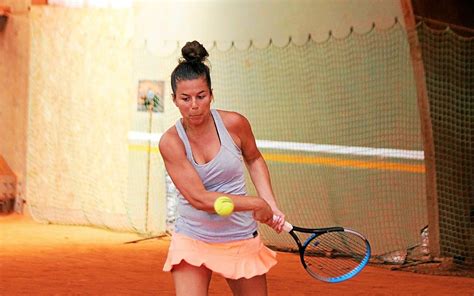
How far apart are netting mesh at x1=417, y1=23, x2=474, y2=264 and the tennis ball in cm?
663

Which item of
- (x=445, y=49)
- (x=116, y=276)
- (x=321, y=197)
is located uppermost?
(x=445, y=49)

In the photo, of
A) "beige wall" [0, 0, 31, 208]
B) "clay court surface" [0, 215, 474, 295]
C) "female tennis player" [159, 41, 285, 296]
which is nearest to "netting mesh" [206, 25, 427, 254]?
Result: "clay court surface" [0, 215, 474, 295]

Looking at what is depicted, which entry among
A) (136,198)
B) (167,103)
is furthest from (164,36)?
(136,198)

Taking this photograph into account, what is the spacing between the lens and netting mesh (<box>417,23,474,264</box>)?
11727 millimetres

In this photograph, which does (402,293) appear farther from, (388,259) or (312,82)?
(312,82)

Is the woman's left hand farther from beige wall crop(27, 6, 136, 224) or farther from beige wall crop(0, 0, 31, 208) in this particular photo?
beige wall crop(0, 0, 31, 208)

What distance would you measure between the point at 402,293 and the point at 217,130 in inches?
202

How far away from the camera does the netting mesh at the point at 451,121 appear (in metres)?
11.7

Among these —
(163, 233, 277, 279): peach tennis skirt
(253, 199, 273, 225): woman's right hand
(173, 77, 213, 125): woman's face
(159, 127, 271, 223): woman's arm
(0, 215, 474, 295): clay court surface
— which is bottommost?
(0, 215, 474, 295): clay court surface

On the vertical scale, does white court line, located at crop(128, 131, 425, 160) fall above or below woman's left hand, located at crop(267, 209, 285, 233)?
above

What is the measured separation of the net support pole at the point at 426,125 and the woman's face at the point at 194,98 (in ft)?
20.1

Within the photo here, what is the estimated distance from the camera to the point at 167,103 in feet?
47.0

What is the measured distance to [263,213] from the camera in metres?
5.52

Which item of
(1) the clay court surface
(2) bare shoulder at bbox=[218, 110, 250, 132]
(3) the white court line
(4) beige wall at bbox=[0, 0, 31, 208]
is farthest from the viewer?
(4) beige wall at bbox=[0, 0, 31, 208]
